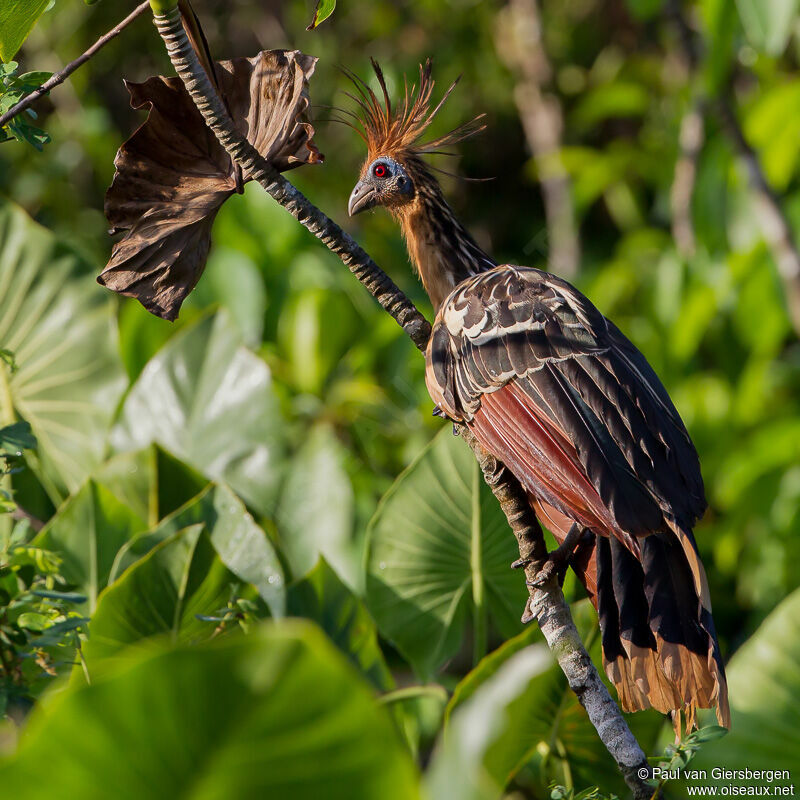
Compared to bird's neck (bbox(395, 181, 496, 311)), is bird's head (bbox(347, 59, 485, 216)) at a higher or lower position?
higher

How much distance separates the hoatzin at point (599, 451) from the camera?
982 mm

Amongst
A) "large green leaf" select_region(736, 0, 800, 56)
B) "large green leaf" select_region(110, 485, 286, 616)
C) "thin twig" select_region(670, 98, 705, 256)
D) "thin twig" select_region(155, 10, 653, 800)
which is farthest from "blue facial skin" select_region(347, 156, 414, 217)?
"thin twig" select_region(670, 98, 705, 256)

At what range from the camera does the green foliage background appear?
535 millimetres

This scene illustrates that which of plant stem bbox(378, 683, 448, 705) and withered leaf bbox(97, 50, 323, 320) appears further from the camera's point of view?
plant stem bbox(378, 683, 448, 705)

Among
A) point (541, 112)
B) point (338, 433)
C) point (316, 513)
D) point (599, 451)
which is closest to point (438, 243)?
point (599, 451)

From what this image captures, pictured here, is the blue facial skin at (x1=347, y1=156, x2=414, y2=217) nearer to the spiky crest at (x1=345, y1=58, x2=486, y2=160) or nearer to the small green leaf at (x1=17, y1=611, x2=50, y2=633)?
the spiky crest at (x1=345, y1=58, x2=486, y2=160)

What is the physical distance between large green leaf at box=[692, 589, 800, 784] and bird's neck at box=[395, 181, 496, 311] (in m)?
0.63

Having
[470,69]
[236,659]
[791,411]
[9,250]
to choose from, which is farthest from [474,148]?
[236,659]

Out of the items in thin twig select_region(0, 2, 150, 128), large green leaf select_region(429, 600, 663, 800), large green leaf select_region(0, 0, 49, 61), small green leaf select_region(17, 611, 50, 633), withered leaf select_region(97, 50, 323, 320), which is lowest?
large green leaf select_region(429, 600, 663, 800)

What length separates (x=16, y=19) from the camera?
908 millimetres

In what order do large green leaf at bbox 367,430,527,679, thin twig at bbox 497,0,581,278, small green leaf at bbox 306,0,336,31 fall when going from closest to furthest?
small green leaf at bbox 306,0,336,31, large green leaf at bbox 367,430,527,679, thin twig at bbox 497,0,581,278

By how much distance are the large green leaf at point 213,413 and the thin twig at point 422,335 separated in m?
0.62

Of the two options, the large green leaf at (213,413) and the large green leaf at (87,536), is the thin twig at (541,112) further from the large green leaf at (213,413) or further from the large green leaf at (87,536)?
the large green leaf at (87,536)

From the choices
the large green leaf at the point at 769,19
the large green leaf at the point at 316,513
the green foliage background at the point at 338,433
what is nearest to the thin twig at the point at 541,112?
the green foliage background at the point at 338,433
